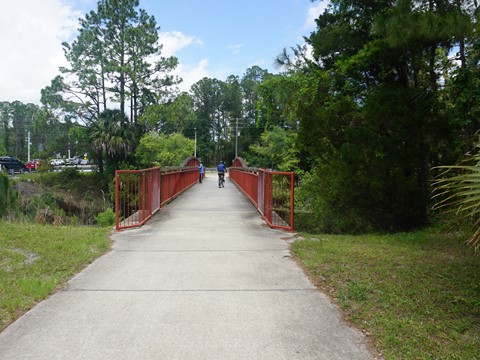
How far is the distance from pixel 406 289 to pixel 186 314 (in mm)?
2538

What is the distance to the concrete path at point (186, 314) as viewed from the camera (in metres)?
3.30

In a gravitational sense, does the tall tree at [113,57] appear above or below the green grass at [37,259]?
above

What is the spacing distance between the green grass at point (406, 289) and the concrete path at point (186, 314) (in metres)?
0.26

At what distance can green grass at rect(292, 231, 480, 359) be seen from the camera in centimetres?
335

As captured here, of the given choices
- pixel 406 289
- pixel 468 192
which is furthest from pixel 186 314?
pixel 468 192

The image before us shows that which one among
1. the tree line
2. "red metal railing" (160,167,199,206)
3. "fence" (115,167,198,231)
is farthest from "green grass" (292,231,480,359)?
"red metal railing" (160,167,199,206)

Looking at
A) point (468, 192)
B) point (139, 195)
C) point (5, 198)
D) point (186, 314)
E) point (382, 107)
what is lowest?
point (186, 314)

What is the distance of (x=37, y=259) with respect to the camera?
5.93 meters

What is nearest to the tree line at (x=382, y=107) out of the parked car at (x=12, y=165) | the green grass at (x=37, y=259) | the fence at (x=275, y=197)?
→ the fence at (x=275, y=197)

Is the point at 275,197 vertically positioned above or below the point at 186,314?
above

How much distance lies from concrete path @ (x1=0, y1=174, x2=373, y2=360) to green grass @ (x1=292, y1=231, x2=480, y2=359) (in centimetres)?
26

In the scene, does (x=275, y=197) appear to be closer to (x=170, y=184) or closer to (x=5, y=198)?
(x=170, y=184)

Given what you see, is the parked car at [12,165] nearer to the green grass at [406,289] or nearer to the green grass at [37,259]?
the green grass at [37,259]

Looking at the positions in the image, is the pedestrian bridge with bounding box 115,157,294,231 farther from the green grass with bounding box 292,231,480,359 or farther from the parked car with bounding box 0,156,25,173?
the parked car with bounding box 0,156,25,173
